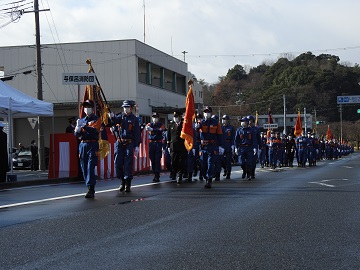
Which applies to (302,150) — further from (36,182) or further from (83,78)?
(36,182)

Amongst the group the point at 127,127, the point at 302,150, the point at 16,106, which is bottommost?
the point at 302,150

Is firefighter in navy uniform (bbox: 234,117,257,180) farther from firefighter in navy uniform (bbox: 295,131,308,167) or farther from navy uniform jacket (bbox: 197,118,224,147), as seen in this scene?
firefighter in navy uniform (bbox: 295,131,308,167)

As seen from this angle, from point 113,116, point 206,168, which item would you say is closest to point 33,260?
point 113,116

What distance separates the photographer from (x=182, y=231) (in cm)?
726

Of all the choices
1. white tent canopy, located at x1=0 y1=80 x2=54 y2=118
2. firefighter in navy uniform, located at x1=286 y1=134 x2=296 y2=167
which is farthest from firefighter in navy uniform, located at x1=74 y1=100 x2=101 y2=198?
firefighter in navy uniform, located at x1=286 y1=134 x2=296 y2=167

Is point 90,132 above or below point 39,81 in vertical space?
below

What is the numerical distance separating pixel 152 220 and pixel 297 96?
85.7 metres

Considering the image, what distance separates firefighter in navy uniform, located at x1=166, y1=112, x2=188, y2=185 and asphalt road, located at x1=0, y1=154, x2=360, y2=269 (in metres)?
4.01

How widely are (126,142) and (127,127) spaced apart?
14.1 inches

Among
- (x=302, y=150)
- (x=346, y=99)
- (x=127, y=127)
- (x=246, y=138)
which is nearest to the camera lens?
(x=127, y=127)

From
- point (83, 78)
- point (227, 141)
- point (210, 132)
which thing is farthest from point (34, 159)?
point (210, 132)

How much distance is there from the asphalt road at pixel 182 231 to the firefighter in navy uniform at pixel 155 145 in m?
4.14

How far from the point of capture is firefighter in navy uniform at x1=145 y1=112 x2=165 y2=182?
1602cm

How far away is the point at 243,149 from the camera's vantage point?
18172 millimetres
